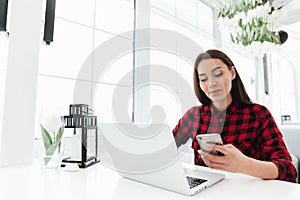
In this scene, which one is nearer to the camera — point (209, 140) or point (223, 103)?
point (209, 140)

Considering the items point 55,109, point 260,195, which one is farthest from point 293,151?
point 55,109

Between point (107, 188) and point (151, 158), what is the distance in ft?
0.53

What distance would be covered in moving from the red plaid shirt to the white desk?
24 centimetres

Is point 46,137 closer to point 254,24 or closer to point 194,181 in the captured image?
point 194,181

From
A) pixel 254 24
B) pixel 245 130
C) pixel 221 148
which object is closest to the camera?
pixel 221 148

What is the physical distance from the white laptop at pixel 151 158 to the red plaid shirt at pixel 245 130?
0.39 m

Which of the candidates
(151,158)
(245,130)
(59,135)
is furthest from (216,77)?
(59,135)

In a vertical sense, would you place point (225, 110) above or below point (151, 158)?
above

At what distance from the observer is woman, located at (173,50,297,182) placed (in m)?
1.06

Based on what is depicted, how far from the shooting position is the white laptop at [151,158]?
579 mm

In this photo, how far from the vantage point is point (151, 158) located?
636mm

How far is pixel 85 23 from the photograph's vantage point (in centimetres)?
148

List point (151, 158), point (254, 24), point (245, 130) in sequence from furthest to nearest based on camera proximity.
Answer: point (254, 24)
point (245, 130)
point (151, 158)

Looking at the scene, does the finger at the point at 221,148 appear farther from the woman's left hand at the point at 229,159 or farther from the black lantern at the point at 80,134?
the black lantern at the point at 80,134
